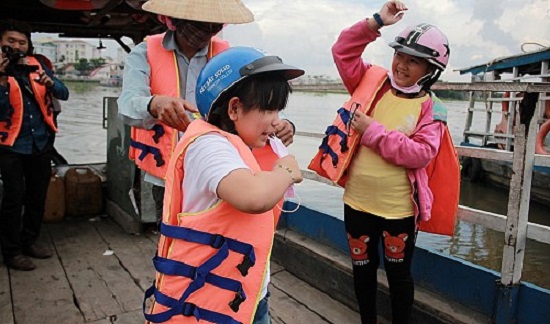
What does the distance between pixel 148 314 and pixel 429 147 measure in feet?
4.30

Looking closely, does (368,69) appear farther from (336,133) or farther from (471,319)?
(471,319)

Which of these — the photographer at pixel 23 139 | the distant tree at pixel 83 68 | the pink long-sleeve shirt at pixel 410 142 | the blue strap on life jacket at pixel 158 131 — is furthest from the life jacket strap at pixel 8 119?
the distant tree at pixel 83 68

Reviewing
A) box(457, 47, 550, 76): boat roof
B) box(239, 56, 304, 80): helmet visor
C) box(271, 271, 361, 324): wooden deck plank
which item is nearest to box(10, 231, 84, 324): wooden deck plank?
box(271, 271, 361, 324): wooden deck plank

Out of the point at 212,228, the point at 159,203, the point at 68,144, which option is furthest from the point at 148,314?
the point at 68,144

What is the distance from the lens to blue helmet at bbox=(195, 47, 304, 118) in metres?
1.30

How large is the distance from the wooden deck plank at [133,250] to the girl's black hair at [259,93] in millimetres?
2058

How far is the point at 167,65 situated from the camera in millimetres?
2102

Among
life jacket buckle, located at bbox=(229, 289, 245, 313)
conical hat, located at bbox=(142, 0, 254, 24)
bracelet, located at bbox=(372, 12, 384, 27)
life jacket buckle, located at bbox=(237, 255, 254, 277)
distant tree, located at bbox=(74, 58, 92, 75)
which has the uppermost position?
distant tree, located at bbox=(74, 58, 92, 75)

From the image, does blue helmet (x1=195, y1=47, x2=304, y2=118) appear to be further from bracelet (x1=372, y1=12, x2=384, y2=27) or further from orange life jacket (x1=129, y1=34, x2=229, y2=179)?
bracelet (x1=372, y1=12, x2=384, y2=27)

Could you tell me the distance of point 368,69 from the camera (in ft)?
7.87

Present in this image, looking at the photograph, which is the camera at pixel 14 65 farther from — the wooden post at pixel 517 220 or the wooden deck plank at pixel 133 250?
the wooden post at pixel 517 220

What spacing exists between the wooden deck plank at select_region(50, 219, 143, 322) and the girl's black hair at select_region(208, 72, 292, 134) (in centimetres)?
183

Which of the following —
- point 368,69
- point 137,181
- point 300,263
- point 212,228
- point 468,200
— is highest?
point 368,69

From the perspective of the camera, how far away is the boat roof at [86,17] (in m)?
4.23
